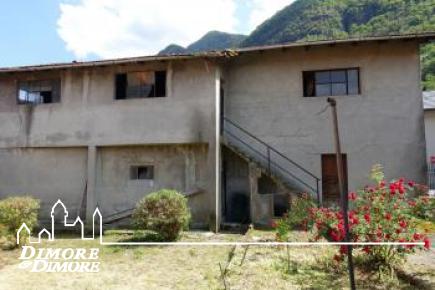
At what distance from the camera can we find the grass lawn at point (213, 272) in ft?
24.0

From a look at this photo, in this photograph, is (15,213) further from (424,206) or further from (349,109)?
(349,109)

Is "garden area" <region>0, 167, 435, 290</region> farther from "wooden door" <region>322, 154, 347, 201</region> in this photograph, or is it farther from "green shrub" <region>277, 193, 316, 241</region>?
"wooden door" <region>322, 154, 347, 201</region>

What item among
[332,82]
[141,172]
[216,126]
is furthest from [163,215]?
[332,82]

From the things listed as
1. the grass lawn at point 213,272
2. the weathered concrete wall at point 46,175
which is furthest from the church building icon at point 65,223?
the grass lawn at point 213,272

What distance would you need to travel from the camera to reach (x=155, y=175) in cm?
1511

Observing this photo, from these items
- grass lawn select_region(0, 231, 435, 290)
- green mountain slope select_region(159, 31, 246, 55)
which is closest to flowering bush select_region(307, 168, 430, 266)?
grass lawn select_region(0, 231, 435, 290)

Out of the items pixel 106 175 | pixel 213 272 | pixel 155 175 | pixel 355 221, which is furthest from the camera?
pixel 106 175

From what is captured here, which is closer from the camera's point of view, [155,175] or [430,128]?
[155,175]

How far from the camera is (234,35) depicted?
101m

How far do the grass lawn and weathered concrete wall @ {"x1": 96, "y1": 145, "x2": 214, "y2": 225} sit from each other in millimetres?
4259

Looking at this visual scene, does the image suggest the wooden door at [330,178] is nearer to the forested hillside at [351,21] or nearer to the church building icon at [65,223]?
the church building icon at [65,223]

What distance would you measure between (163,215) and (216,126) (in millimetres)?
4036

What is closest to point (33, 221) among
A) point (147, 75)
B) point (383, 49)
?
point (147, 75)

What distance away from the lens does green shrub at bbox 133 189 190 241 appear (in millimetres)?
11398
